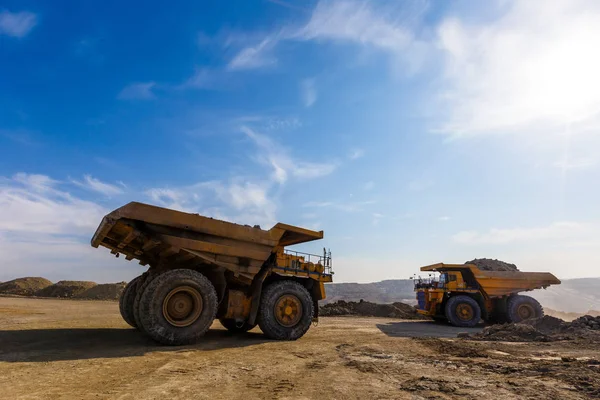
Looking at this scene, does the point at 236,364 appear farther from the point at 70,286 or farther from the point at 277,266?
the point at 70,286

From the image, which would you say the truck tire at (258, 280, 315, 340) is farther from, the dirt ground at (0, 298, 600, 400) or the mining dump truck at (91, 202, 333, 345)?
the dirt ground at (0, 298, 600, 400)

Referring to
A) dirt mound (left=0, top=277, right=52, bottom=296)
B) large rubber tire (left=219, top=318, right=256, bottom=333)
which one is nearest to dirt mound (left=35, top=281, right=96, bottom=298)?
dirt mound (left=0, top=277, right=52, bottom=296)

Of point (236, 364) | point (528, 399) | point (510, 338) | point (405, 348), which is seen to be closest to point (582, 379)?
point (528, 399)

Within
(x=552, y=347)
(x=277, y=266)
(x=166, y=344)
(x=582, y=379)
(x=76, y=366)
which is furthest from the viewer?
(x=277, y=266)

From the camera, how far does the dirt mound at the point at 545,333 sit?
10820mm

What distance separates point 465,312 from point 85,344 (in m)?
15.8

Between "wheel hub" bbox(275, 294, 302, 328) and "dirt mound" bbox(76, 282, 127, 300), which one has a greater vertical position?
"wheel hub" bbox(275, 294, 302, 328)

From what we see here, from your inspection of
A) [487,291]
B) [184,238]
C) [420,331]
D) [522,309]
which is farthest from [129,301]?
[522,309]

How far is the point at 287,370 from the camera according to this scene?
6.19 meters

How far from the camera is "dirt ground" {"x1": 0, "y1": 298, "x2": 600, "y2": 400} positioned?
15.6ft

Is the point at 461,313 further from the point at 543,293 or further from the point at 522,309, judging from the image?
the point at 543,293

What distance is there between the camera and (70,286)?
3709 cm

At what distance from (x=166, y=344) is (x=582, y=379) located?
7954 millimetres

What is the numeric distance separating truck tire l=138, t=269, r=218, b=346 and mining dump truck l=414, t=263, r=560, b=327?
12.8 meters
